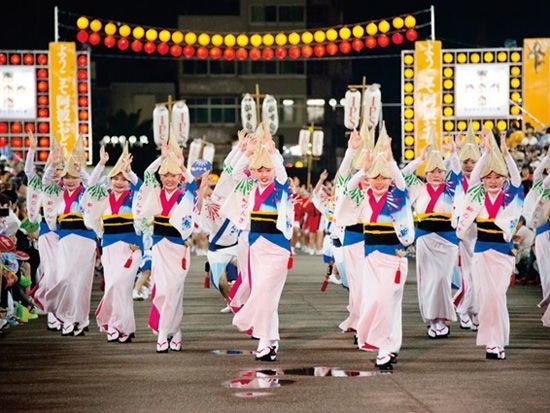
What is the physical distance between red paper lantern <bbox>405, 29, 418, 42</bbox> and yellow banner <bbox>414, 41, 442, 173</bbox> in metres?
1.23

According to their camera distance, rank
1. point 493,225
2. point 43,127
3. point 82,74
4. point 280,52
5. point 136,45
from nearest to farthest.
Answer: point 493,225, point 136,45, point 280,52, point 82,74, point 43,127

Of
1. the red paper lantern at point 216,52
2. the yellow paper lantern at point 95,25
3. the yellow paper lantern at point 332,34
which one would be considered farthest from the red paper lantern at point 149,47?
the yellow paper lantern at point 332,34

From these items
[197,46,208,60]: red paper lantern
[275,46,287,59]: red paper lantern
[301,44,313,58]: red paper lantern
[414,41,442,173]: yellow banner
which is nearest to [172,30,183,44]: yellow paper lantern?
[197,46,208,60]: red paper lantern

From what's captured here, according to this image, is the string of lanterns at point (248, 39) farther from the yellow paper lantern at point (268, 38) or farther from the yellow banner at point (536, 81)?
the yellow banner at point (536, 81)

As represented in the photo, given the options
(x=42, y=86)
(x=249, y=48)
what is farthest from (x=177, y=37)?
(x=42, y=86)

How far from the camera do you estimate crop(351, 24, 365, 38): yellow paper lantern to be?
32.8m

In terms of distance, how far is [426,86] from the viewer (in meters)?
34.2

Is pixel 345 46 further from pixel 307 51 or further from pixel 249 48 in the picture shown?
pixel 249 48

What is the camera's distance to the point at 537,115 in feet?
113

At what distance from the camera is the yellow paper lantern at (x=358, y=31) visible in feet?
108

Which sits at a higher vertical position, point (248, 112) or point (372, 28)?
point (372, 28)

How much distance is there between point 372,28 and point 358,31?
1.24 feet

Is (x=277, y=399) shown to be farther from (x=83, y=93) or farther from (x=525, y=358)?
(x=83, y=93)

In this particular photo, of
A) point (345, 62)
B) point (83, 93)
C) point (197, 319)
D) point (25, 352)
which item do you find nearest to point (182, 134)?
point (83, 93)
